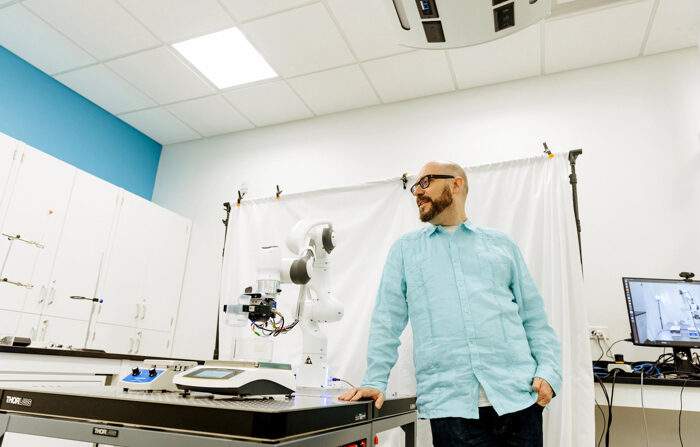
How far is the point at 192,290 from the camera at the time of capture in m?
3.81

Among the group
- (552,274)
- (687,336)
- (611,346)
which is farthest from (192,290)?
(687,336)

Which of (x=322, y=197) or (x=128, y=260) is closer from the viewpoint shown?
(x=322, y=197)

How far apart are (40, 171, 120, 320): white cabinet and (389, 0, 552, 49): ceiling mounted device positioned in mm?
2856

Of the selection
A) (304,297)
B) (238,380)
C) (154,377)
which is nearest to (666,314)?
(304,297)

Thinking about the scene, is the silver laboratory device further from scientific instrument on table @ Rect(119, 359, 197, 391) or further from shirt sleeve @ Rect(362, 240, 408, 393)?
shirt sleeve @ Rect(362, 240, 408, 393)

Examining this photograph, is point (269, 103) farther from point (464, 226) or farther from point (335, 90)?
point (464, 226)

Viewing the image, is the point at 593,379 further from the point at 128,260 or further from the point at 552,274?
the point at 128,260

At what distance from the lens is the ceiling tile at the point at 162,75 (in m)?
3.25

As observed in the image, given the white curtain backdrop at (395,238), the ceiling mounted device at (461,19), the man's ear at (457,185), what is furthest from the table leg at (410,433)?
the ceiling mounted device at (461,19)

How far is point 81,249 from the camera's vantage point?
3.08 m

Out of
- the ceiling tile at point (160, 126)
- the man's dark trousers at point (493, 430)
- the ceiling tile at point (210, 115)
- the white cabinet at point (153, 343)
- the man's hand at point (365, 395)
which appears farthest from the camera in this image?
the ceiling tile at point (160, 126)

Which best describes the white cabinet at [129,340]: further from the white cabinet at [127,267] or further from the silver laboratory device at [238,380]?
the silver laboratory device at [238,380]

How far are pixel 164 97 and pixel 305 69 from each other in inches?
51.1

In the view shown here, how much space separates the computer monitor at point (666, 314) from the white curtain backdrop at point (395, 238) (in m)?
0.31
